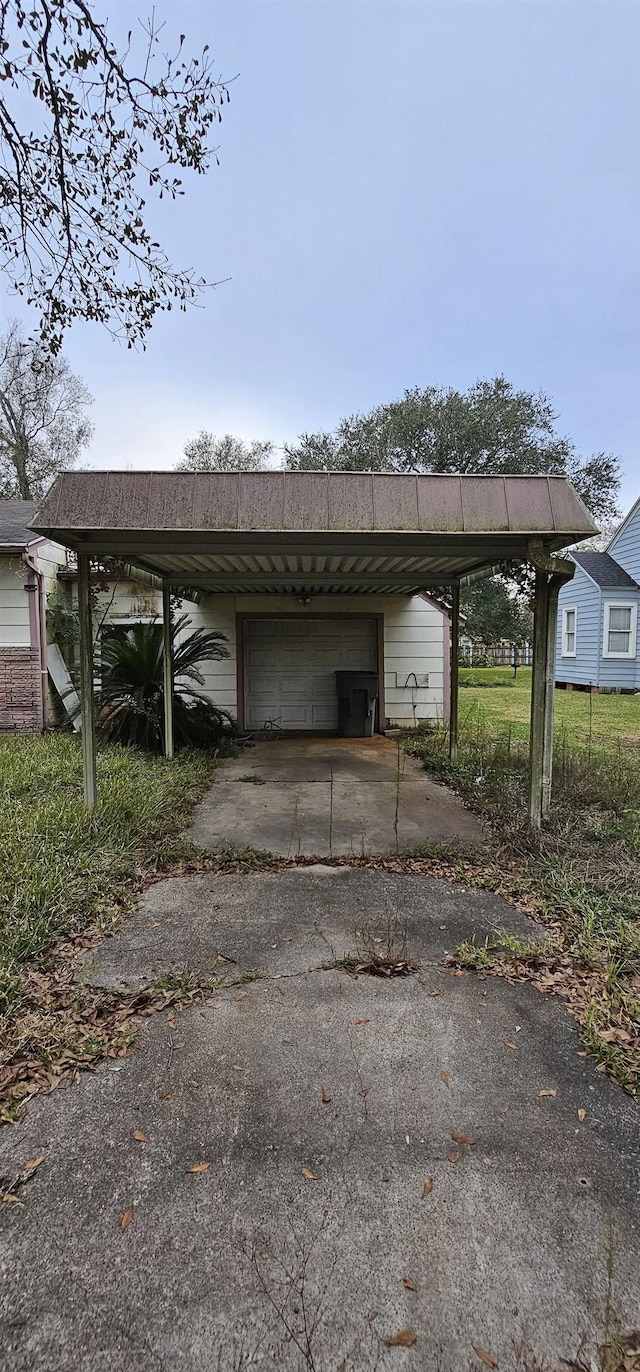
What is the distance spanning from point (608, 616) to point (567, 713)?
14.7 feet

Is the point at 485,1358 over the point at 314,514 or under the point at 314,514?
under

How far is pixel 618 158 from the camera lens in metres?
6.85

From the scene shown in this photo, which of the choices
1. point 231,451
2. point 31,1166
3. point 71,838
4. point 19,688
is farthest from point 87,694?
point 231,451

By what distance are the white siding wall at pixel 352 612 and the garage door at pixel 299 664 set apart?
23cm

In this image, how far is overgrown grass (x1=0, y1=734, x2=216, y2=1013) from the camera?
9.64 feet

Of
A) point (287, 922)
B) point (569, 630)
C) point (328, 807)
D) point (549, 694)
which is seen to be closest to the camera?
point (287, 922)

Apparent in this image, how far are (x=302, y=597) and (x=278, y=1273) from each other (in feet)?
26.8

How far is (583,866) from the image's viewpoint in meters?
3.69

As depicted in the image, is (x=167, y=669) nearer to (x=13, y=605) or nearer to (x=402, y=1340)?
(x=13, y=605)

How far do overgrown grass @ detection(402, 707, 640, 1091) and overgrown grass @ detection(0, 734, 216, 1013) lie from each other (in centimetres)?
199

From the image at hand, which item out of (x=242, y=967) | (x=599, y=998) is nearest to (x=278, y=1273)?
(x=242, y=967)

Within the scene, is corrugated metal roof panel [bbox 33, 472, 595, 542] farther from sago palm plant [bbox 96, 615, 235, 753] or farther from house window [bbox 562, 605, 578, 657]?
house window [bbox 562, 605, 578, 657]

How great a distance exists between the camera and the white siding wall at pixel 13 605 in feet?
27.6

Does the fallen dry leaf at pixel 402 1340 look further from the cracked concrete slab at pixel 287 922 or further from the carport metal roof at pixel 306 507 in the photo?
the carport metal roof at pixel 306 507
